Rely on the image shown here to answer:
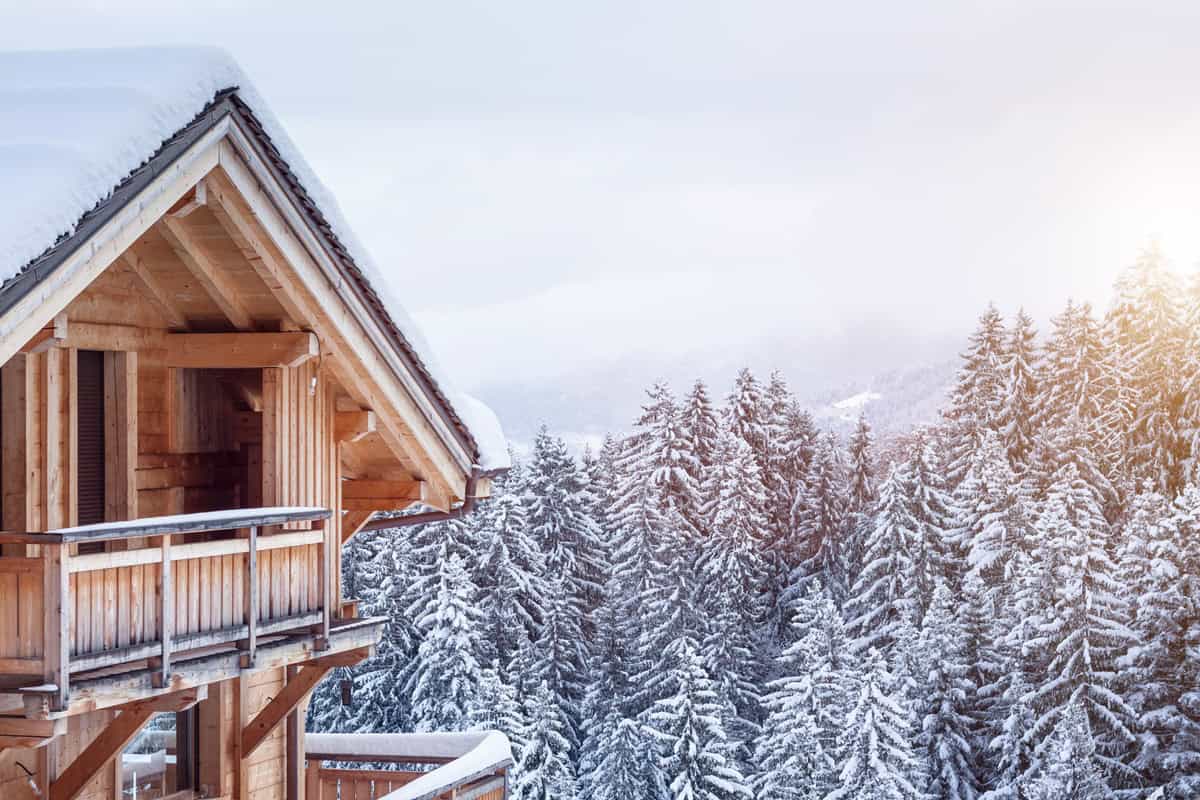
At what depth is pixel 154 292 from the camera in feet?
36.1

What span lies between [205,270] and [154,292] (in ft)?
2.25

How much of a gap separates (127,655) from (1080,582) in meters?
42.8

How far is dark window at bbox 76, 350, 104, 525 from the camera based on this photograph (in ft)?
34.4

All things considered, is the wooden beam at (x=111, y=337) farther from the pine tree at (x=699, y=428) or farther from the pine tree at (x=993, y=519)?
the pine tree at (x=699, y=428)

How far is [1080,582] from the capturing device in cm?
4719

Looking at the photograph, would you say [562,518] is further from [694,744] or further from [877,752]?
[877,752]

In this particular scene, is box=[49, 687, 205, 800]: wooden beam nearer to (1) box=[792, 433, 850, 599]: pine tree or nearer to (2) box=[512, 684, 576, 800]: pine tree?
(2) box=[512, 684, 576, 800]: pine tree

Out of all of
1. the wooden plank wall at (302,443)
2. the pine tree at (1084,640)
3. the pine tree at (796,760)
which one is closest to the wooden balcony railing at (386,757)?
the wooden plank wall at (302,443)

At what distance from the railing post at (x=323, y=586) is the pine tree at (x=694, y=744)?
41693mm

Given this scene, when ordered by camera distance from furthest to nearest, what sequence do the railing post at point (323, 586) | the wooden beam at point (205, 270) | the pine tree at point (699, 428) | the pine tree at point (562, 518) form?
the pine tree at point (699, 428)
the pine tree at point (562, 518)
the railing post at point (323, 586)
the wooden beam at point (205, 270)

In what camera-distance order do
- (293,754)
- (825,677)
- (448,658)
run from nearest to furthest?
(293,754), (825,677), (448,658)

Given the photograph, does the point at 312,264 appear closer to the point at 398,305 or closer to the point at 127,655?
the point at 398,305

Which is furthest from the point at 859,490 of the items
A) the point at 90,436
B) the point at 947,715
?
the point at 90,436

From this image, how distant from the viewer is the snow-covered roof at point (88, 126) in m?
7.66
